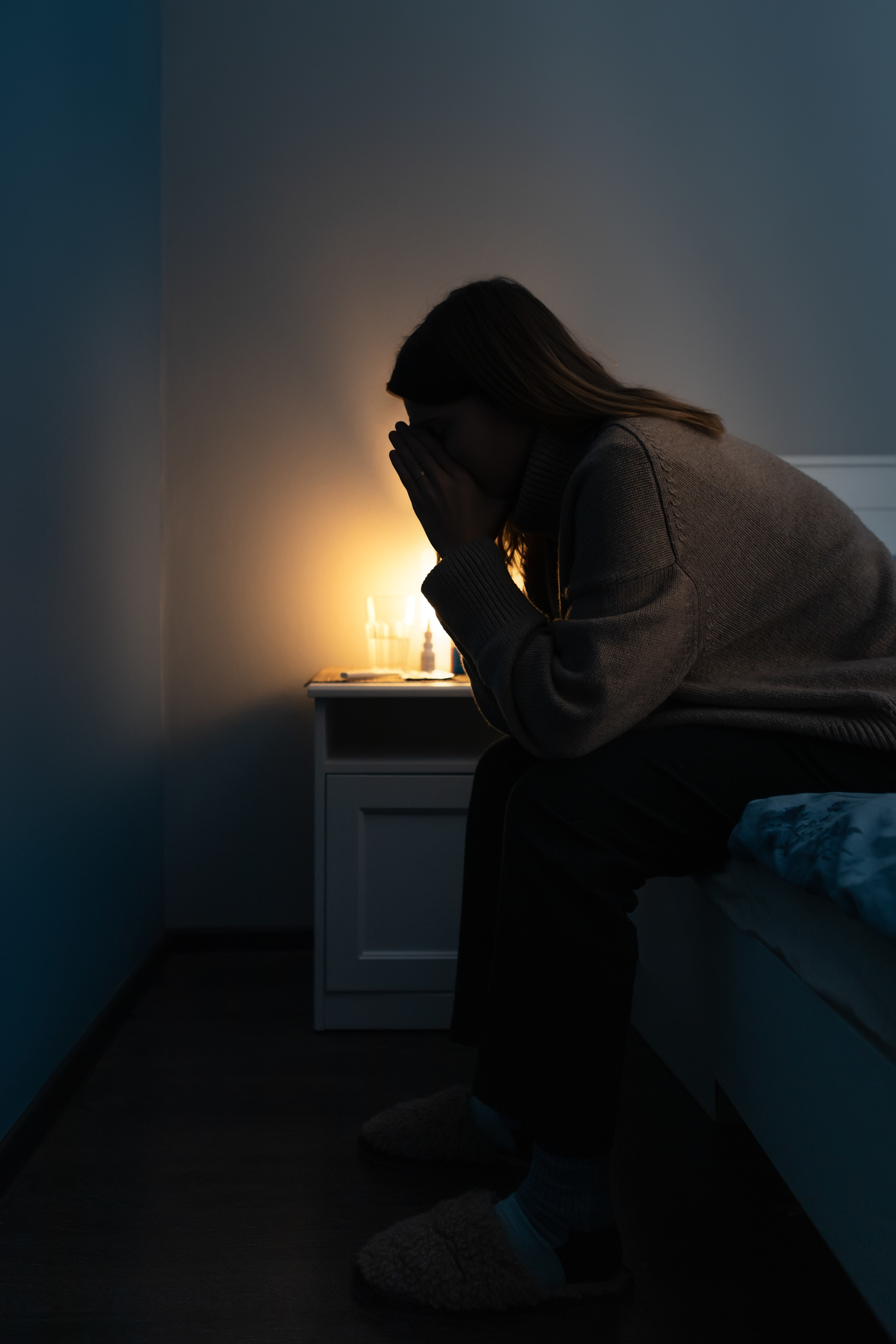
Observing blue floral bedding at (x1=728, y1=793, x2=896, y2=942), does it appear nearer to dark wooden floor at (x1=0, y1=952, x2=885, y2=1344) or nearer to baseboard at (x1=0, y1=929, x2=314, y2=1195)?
dark wooden floor at (x1=0, y1=952, x2=885, y2=1344)

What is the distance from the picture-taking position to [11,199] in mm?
1056

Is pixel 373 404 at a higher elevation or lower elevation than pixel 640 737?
higher

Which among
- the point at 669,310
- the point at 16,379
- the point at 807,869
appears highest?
the point at 669,310

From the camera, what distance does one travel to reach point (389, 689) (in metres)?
1.51

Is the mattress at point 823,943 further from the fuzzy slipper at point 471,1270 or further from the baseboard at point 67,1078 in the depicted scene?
the baseboard at point 67,1078

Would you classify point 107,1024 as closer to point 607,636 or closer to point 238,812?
point 238,812

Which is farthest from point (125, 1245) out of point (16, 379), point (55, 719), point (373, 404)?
point (373, 404)

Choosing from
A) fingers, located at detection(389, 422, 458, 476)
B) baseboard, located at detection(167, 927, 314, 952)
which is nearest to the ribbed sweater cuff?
fingers, located at detection(389, 422, 458, 476)

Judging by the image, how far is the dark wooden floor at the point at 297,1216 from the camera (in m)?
0.82

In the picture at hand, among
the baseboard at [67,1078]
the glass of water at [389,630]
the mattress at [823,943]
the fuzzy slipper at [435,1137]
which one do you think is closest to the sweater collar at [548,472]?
the mattress at [823,943]

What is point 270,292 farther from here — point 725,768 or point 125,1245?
point 125,1245

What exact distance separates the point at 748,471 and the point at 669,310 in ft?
3.70

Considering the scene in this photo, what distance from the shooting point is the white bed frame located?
1.85 ft

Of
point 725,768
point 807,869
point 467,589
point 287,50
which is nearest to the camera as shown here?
point 807,869
